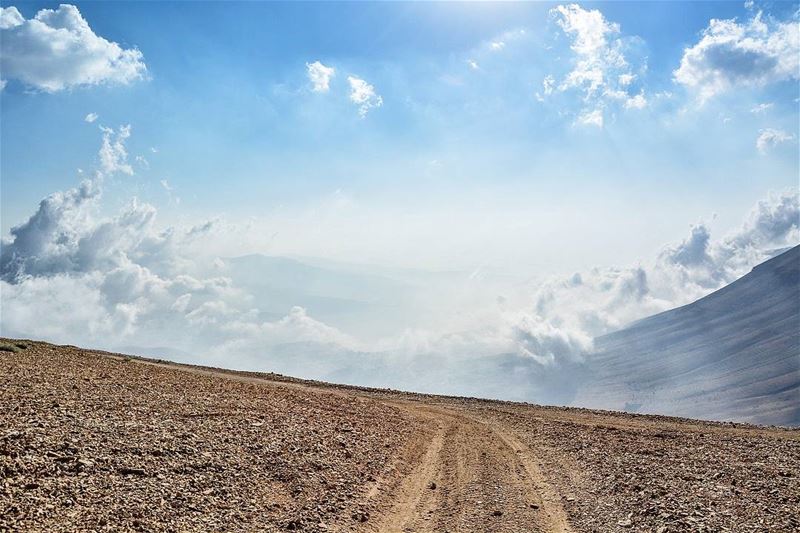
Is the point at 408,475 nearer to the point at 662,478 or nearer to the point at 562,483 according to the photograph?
the point at 562,483

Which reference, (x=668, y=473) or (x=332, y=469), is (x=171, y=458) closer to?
(x=332, y=469)

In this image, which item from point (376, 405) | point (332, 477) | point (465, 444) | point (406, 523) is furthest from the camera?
point (376, 405)

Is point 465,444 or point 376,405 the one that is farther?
point 376,405

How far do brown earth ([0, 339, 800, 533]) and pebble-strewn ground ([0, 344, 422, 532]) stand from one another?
63 millimetres

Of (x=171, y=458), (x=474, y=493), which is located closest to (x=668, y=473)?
(x=474, y=493)

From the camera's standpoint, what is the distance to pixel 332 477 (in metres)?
19.2

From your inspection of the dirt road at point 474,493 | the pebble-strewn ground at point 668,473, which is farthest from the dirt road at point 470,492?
the pebble-strewn ground at point 668,473

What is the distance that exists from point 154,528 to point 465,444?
54.0 feet

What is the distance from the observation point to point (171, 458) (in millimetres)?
18047

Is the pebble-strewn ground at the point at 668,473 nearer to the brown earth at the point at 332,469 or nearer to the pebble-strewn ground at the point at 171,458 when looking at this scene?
the brown earth at the point at 332,469

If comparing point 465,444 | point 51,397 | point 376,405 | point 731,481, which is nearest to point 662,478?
point 731,481

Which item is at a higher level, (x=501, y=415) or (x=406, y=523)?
(x=501, y=415)

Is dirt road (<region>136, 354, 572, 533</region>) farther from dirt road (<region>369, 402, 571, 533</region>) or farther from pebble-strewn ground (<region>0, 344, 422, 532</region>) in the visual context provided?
pebble-strewn ground (<region>0, 344, 422, 532</region>)

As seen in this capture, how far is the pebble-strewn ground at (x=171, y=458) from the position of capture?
1415 centimetres
